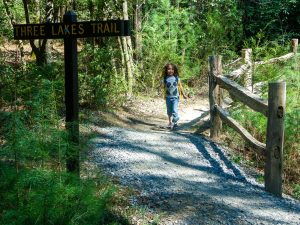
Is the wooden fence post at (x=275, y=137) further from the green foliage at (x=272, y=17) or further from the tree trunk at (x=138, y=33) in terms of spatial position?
the green foliage at (x=272, y=17)

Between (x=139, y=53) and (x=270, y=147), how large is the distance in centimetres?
809

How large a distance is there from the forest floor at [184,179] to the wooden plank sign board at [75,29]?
1.89m

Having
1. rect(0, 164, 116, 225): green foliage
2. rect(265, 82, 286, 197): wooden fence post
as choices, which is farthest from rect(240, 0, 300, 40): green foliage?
rect(0, 164, 116, 225): green foliage

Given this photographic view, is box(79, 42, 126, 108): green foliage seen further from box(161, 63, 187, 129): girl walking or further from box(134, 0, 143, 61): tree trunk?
box(134, 0, 143, 61): tree trunk

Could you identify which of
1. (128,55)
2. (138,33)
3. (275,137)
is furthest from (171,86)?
(138,33)

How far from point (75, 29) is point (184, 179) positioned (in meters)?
2.59

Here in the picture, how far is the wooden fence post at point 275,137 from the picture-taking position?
Answer: 18.6 ft

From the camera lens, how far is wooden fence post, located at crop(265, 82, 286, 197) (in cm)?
566

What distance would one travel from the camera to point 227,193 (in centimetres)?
557

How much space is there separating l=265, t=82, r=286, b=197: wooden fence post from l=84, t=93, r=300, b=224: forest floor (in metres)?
0.19

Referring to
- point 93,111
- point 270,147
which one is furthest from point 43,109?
point 93,111

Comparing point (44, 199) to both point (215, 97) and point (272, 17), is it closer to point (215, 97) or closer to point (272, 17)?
point (215, 97)

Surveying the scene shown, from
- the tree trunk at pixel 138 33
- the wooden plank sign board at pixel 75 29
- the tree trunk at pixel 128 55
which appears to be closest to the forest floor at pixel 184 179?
the wooden plank sign board at pixel 75 29

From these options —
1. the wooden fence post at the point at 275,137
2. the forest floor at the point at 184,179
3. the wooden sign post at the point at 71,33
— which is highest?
the wooden sign post at the point at 71,33
